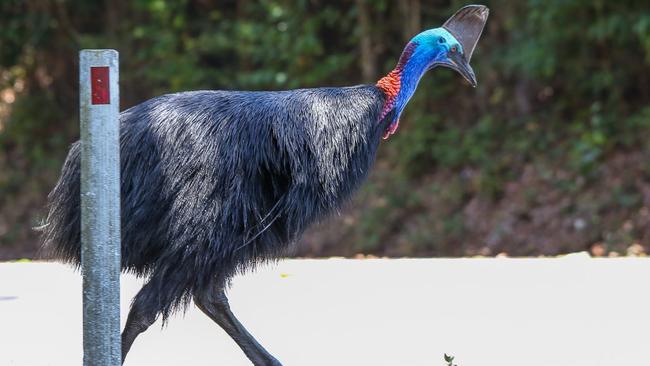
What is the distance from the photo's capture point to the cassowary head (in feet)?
17.1

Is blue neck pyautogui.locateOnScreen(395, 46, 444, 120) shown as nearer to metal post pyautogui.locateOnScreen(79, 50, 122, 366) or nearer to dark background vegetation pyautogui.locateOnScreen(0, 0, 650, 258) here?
metal post pyautogui.locateOnScreen(79, 50, 122, 366)

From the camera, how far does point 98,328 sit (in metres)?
4.02

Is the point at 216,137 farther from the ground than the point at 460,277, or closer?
farther from the ground

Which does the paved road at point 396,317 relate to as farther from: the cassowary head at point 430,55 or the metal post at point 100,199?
the metal post at point 100,199

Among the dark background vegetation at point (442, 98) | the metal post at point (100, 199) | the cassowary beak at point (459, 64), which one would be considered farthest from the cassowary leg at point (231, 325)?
the dark background vegetation at point (442, 98)

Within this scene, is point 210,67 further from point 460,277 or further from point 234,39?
point 460,277

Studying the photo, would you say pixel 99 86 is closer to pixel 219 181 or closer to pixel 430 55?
pixel 219 181

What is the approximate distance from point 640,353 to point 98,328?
7.94ft

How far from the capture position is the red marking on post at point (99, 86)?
3918 millimetres

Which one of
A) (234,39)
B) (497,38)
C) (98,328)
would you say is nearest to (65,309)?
(98,328)

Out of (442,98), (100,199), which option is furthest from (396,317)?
(442,98)

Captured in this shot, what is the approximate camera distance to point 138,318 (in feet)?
15.2

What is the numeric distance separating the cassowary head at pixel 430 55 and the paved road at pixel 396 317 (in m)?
1.04

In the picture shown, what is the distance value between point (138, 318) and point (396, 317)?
1.84 meters
